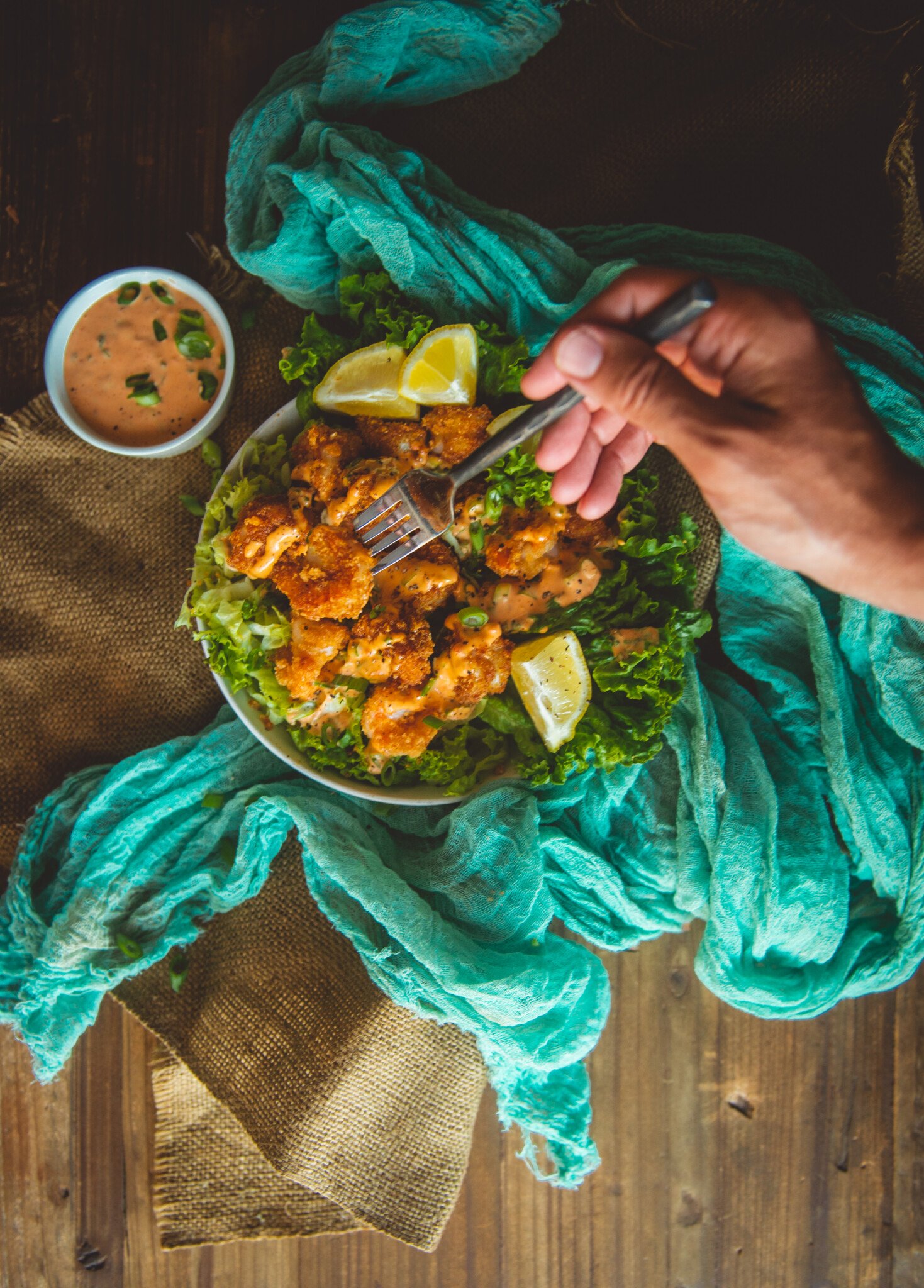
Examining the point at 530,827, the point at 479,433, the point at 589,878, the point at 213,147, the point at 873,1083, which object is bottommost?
the point at 873,1083

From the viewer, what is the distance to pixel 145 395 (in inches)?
85.4

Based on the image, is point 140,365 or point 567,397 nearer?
point 567,397

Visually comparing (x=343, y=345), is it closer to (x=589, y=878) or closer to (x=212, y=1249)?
(x=589, y=878)

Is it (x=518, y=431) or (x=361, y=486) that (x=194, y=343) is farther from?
(x=518, y=431)

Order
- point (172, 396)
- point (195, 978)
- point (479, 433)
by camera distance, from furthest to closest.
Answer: point (195, 978)
point (172, 396)
point (479, 433)

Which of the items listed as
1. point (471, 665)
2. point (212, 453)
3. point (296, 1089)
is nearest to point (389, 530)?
point (471, 665)

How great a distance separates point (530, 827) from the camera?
213 centimetres

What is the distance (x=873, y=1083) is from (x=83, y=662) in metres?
2.41

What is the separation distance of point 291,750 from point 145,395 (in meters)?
0.92

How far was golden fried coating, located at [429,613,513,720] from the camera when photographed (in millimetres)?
2014

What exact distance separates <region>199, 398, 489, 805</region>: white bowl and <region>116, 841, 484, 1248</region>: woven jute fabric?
0.37 meters

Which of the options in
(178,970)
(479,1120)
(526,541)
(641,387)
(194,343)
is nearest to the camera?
(641,387)

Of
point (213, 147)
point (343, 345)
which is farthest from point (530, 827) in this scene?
point (213, 147)

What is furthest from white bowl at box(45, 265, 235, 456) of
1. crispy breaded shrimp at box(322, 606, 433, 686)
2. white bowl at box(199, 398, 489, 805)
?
crispy breaded shrimp at box(322, 606, 433, 686)
